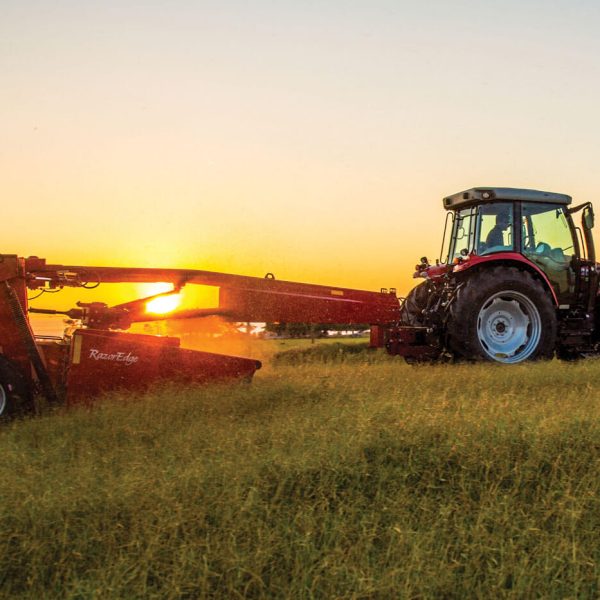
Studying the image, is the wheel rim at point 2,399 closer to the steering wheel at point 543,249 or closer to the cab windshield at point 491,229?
the cab windshield at point 491,229

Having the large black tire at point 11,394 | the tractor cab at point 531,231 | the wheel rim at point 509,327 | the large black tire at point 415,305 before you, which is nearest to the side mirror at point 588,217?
the tractor cab at point 531,231

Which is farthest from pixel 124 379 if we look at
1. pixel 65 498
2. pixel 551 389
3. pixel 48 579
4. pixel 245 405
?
pixel 551 389

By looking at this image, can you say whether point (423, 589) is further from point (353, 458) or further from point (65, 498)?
point (65, 498)

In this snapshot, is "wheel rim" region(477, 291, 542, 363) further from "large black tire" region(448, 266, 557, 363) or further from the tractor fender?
the tractor fender

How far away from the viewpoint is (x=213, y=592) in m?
3.35

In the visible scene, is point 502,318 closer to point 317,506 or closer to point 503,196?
point 503,196

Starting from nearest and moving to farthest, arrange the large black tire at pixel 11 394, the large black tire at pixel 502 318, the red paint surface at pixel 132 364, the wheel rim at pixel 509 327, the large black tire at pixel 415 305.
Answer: the large black tire at pixel 11 394
the red paint surface at pixel 132 364
the large black tire at pixel 502 318
the wheel rim at pixel 509 327
the large black tire at pixel 415 305

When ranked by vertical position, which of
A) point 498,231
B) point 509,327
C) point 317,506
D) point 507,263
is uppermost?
point 498,231

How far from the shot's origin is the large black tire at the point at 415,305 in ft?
31.2

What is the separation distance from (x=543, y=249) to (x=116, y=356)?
17.9 feet

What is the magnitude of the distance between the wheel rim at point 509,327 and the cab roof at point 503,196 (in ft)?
4.08

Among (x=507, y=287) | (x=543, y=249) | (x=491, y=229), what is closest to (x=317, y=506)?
(x=507, y=287)

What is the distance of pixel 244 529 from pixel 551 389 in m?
3.97

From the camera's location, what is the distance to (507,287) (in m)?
8.64
